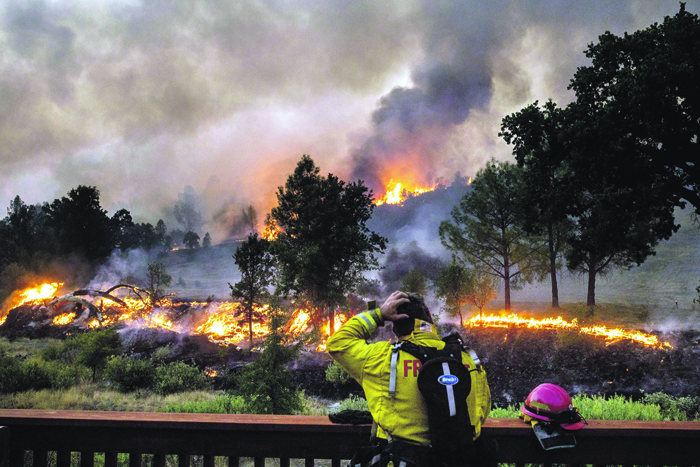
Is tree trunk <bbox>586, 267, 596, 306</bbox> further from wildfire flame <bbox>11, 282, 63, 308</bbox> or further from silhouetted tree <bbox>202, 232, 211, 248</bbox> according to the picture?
silhouetted tree <bbox>202, 232, 211, 248</bbox>

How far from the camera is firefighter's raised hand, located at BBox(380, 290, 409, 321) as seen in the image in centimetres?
241

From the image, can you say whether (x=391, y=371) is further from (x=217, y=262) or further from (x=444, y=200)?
(x=444, y=200)

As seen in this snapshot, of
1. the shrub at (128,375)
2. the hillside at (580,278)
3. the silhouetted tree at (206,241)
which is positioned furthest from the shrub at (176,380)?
the silhouetted tree at (206,241)

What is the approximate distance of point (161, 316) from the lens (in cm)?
3791

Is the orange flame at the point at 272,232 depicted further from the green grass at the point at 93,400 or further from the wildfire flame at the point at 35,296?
the wildfire flame at the point at 35,296

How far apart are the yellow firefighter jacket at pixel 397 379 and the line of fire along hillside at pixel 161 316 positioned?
954 inches

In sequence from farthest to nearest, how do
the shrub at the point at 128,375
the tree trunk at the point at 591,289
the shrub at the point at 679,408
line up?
the tree trunk at the point at 591,289 → the shrub at the point at 128,375 → the shrub at the point at 679,408

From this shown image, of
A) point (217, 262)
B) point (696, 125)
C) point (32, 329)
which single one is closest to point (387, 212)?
point (217, 262)

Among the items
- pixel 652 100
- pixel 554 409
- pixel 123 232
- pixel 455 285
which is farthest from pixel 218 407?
pixel 123 232

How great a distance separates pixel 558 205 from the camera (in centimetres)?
1555

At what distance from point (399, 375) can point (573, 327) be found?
2412cm

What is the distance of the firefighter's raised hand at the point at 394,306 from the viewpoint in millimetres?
2410

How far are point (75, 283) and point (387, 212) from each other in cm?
13626

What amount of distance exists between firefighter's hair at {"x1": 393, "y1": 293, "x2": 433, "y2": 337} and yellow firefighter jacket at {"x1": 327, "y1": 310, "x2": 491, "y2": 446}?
48 millimetres
